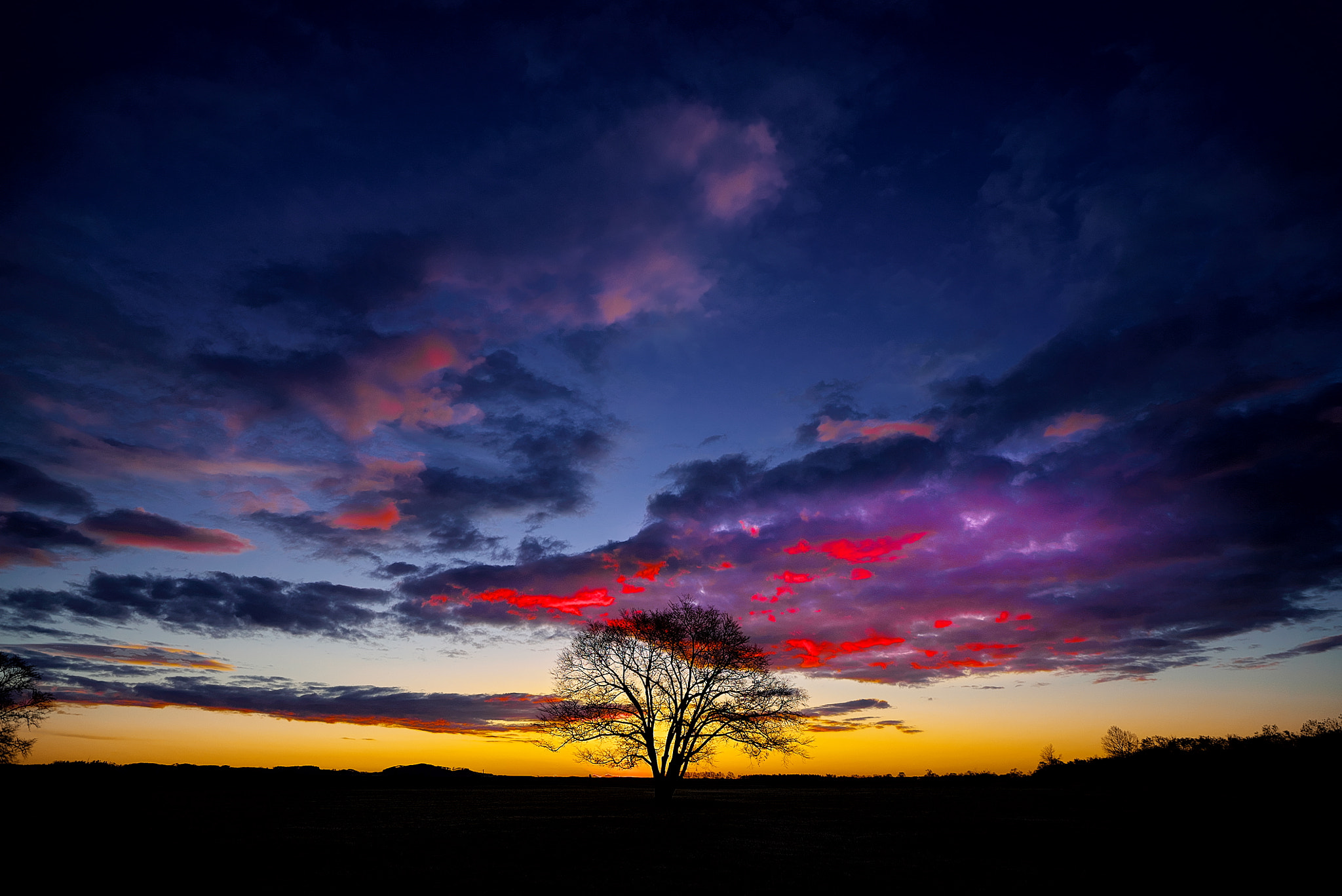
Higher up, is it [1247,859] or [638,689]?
[638,689]

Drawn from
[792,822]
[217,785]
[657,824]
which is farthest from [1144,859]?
[217,785]

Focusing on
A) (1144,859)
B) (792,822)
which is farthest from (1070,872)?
(792,822)

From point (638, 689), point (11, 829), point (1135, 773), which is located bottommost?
point (1135, 773)

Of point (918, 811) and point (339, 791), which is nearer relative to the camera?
point (918, 811)

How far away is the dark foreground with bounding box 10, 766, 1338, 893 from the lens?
20375mm

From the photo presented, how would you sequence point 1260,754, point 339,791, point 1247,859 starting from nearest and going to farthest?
point 1247,859 → point 339,791 → point 1260,754

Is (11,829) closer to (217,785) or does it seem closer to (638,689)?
(638,689)

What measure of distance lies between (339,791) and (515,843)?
73.5 meters

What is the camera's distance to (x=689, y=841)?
1134 inches

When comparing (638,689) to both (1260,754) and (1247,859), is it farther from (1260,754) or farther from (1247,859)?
(1260,754)

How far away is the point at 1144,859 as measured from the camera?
78.4ft

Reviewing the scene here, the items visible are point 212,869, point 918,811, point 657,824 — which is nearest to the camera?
point 212,869

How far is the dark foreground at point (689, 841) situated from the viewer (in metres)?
20.4

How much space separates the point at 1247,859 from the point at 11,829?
54232mm
